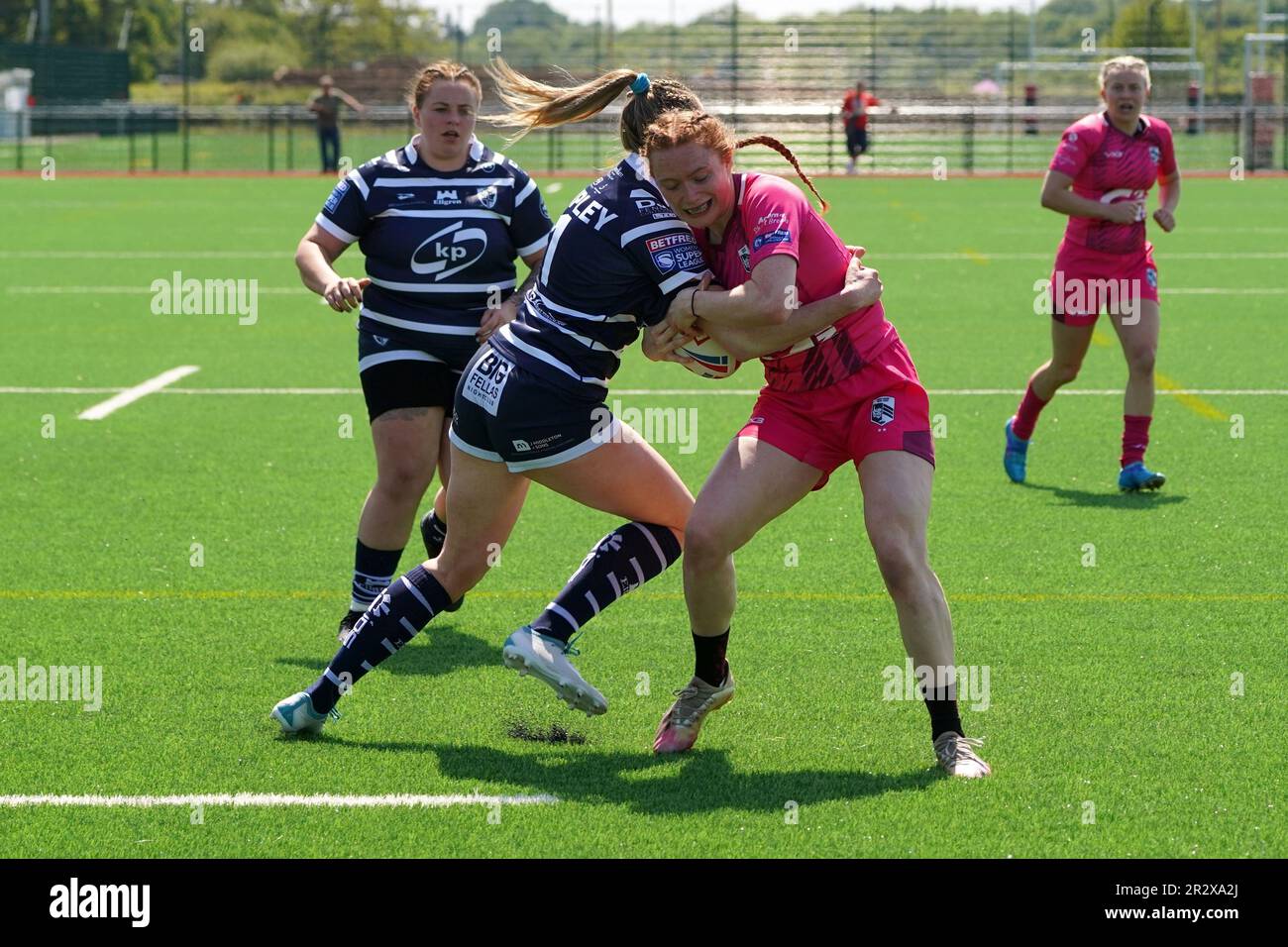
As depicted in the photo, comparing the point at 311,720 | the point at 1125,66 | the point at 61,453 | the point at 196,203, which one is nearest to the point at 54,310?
the point at 61,453

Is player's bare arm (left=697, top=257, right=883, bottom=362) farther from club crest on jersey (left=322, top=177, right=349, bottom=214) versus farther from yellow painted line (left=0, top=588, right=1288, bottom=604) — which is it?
yellow painted line (left=0, top=588, right=1288, bottom=604)

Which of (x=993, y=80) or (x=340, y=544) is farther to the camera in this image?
(x=993, y=80)

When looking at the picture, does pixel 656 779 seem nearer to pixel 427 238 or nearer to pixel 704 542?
pixel 704 542

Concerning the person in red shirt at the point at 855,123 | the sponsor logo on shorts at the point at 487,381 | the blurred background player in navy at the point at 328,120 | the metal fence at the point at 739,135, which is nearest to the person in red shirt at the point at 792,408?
the sponsor logo on shorts at the point at 487,381

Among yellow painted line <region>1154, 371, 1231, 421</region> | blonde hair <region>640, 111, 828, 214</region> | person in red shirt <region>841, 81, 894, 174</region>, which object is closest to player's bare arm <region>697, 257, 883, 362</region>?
blonde hair <region>640, 111, 828, 214</region>

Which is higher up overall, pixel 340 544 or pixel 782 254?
pixel 782 254

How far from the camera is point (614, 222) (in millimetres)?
4895

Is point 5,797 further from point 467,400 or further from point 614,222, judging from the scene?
point 614,222

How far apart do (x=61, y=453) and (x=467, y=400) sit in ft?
19.1

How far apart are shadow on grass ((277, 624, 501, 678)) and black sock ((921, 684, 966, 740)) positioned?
185 centimetres

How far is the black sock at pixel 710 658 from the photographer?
5367mm

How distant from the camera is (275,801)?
16.0 ft

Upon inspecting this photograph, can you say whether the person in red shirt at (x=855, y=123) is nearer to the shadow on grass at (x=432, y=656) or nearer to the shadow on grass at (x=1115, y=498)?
the shadow on grass at (x=1115, y=498)

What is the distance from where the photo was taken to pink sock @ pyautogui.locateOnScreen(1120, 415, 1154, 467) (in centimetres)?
916
